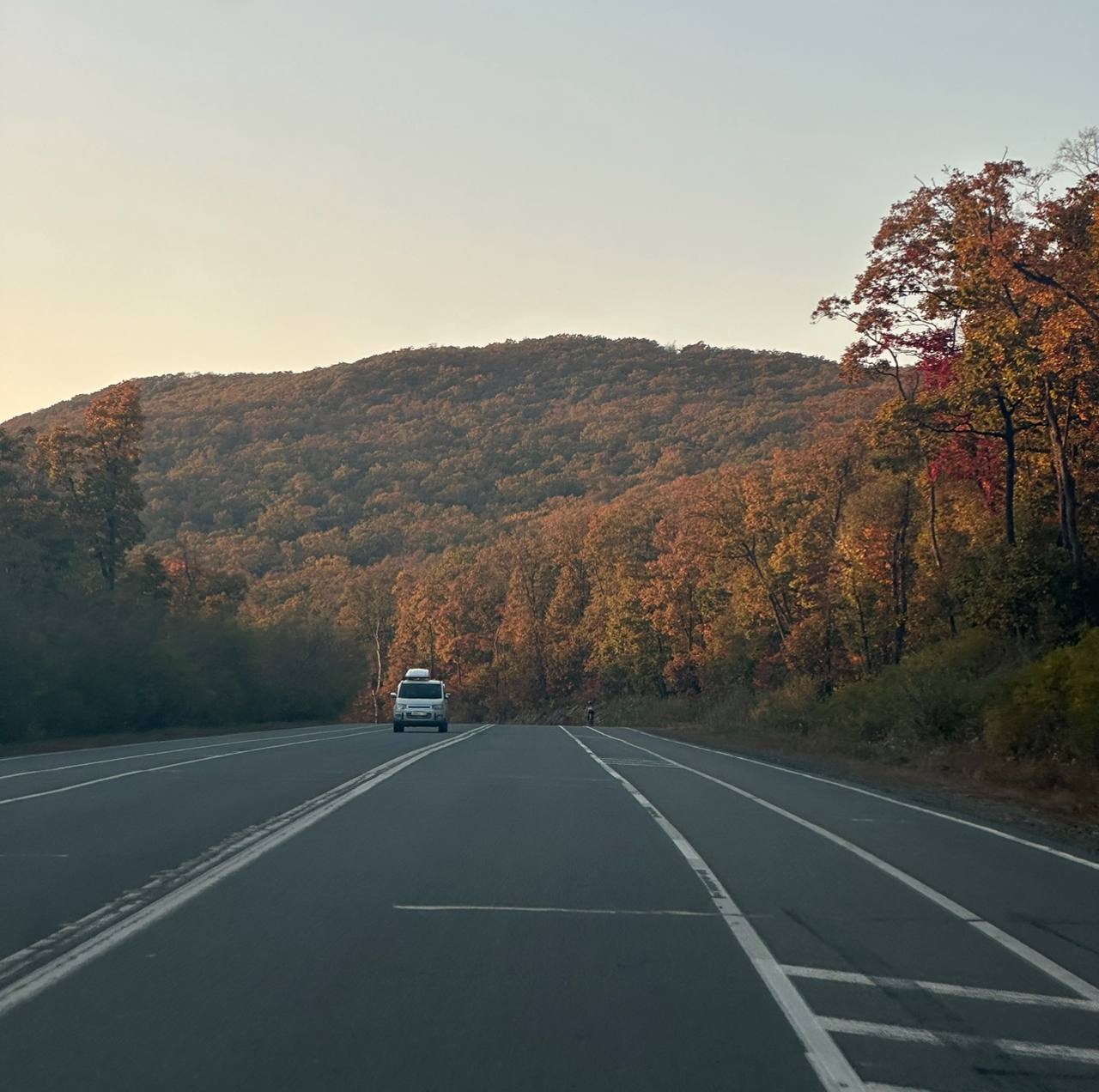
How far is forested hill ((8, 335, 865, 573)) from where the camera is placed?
14325cm

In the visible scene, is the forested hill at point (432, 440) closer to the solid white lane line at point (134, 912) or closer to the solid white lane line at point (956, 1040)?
the solid white lane line at point (134, 912)

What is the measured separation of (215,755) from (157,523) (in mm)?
106412

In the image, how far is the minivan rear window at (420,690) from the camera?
51.8 metres

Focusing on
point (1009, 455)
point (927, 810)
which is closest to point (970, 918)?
point (927, 810)

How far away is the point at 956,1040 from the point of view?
22.4 ft

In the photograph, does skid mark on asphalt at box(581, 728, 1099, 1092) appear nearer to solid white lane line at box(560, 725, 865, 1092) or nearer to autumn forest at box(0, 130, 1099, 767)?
solid white lane line at box(560, 725, 865, 1092)

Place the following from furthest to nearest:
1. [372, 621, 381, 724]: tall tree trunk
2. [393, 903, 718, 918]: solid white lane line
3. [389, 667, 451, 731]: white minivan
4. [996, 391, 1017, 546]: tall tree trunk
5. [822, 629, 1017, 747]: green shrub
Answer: [372, 621, 381, 724]: tall tree trunk, [389, 667, 451, 731]: white minivan, [996, 391, 1017, 546]: tall tree trunk, [822, 629, 1017, 747]: green shrub, [393, 903, 718, 918]: solid white lane line

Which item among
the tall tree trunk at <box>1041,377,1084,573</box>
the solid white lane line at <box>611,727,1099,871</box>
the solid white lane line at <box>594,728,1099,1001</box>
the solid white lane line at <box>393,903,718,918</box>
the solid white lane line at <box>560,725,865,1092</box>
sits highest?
the tall tree trunk at <box>1041,377,1084,573</box>

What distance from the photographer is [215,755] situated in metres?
30.4

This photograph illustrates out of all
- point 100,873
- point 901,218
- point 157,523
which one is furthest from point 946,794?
point 157,523

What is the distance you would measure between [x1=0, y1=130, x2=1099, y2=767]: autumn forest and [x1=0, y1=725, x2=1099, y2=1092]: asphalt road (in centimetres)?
1301

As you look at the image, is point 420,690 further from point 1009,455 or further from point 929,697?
point 1009,455

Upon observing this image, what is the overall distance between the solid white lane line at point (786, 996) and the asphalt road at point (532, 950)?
0.03 metres

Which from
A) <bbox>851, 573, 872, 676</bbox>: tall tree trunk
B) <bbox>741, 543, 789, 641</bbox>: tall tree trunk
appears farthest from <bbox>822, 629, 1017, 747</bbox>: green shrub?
<bbox>741, 543, 789, 641</bbox>: tall tree trunk
